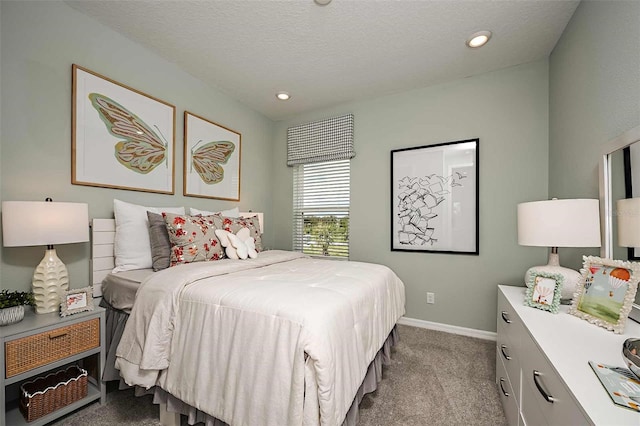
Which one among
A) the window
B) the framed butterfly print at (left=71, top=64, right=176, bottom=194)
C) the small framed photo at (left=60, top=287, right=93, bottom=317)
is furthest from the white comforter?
the window

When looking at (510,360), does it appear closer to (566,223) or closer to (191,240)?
(566,223)

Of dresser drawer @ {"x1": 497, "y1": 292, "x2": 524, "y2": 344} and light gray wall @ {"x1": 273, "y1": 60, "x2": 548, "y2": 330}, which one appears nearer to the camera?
dresser drawer @ {"x1": 497, "y1": 292, "x2": 524, "y2": 344}

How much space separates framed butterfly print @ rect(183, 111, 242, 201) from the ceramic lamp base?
4.13ft

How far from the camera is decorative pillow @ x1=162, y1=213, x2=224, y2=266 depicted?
1.98 meters

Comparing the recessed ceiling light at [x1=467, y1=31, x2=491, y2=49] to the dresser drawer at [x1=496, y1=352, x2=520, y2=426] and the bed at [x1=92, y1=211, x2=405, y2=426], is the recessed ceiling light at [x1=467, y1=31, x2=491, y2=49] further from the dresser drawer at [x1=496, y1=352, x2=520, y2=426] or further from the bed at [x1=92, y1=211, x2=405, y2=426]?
the dresser drawer at [x1=496, y1=352, x2=520, y2=426]

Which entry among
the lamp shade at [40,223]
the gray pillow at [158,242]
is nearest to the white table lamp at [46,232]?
the lamp shade at [40,223]

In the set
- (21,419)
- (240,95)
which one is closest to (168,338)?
(21,419)

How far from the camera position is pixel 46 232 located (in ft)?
4.96

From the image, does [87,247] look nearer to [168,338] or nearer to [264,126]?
[168,338]

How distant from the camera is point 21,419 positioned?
57.0 inches

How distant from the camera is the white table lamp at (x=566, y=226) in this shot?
1406mm

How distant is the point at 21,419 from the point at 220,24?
2839mm

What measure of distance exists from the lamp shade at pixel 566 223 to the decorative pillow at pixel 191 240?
7.27 ft

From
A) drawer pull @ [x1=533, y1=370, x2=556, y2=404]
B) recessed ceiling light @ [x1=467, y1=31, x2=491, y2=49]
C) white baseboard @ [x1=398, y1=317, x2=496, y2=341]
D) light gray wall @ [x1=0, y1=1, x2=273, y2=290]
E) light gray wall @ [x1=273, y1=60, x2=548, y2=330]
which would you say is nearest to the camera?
drawer pull @ [x1=533, y1=370, x2=556, y2=404]
